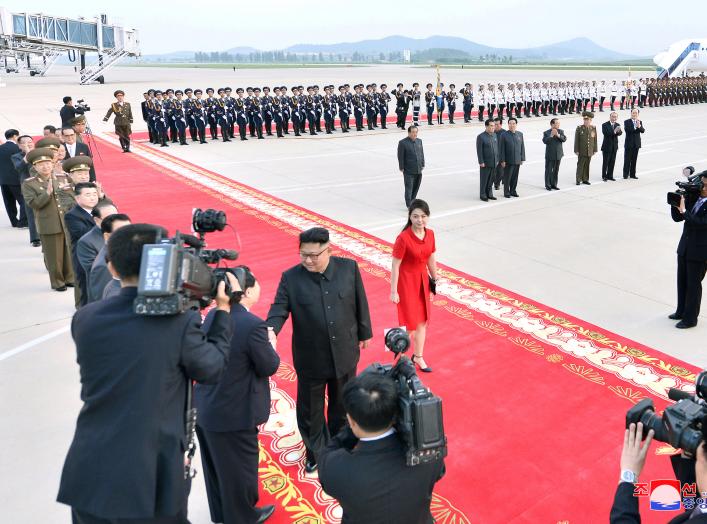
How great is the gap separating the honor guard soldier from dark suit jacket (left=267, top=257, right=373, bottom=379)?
13.0 feet

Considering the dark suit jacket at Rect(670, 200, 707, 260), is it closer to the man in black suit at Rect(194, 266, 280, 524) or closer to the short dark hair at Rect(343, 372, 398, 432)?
the man in black suit at Rect(194, 266, 280, 524)

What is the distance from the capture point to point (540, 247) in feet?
25.8

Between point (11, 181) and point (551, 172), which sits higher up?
point (11, 181)

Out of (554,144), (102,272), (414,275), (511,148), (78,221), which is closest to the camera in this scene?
(102,272)

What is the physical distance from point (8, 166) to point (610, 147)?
458 inches

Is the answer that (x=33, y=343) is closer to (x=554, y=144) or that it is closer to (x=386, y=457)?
(x=386, y=457)

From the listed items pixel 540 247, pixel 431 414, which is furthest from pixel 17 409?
pixel 540 247

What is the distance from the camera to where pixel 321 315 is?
3363mm

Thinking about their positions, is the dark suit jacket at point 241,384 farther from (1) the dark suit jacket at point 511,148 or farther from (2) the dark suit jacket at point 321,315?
(1) the dark suit jacket at point 511,148

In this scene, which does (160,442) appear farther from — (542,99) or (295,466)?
(542,99)

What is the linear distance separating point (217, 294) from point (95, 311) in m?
0.46

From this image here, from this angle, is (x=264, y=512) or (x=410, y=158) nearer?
(x=264, y=512)

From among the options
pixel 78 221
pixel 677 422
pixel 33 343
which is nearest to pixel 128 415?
pixel 677 422

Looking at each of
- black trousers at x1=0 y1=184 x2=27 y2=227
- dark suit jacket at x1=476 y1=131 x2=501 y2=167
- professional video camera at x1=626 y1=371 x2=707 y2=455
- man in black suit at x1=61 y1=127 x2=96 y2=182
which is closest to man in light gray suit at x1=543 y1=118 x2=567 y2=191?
dark suit jacket at x1=476 y1=131 x2=501 y2=167
